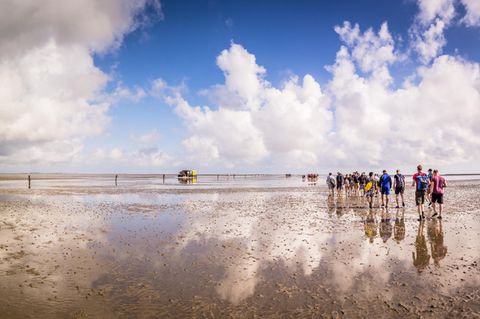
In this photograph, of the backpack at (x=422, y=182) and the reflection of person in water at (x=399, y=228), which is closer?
the reflection of person in water at (x=399, y=228)

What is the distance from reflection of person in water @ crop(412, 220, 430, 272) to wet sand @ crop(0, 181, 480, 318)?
0.06 m

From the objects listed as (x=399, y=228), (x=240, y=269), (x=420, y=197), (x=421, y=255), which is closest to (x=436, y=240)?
(x=399, y=228)

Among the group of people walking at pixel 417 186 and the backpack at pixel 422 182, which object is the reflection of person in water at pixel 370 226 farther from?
the backpack at pixel 422 182

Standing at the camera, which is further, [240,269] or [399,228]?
[399,228]

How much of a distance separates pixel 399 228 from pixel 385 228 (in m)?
0.66

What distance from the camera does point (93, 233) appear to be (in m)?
14.9

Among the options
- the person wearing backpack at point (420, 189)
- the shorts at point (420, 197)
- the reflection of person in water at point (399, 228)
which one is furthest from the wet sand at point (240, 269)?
the shorts at point (420, 197)

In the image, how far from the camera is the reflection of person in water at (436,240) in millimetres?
10734

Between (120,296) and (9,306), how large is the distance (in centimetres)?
214

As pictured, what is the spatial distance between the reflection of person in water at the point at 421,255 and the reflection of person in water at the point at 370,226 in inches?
65.8

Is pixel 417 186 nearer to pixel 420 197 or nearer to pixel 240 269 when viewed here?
pixel 420 197

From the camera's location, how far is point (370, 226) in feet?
53.9

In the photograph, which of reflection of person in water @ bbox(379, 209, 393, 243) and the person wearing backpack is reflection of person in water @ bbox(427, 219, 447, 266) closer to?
the person wearing backpack

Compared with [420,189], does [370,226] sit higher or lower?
lower
